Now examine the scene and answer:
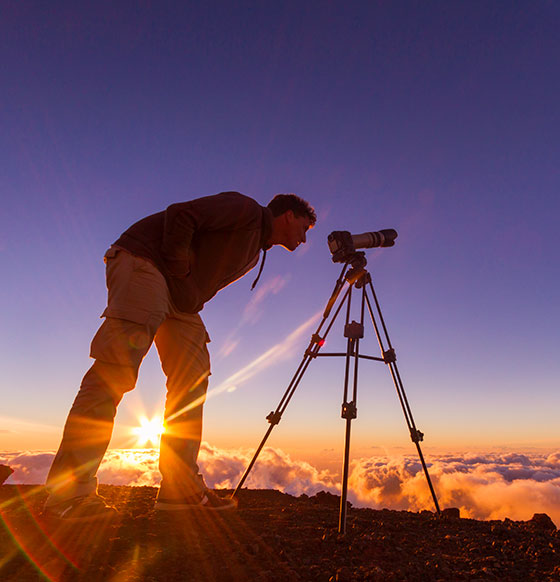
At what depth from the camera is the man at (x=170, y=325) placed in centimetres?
349

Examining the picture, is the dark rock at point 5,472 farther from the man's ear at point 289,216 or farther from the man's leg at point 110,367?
the man's ear at point 289,216

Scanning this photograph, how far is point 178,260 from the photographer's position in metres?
3.90

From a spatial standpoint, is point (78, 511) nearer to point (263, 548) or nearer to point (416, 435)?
point (263, 548)

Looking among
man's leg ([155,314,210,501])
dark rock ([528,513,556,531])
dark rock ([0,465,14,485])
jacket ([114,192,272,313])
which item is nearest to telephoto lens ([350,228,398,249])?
jacket ([114,192,272,313])

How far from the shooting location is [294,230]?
466 cm

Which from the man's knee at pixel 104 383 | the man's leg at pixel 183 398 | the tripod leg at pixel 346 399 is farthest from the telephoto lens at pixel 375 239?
the man's knee at pixel 104 383

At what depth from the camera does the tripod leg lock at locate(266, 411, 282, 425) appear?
4.95m

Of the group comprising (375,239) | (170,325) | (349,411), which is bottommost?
(349,411)

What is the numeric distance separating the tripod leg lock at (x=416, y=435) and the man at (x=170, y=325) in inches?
94.8

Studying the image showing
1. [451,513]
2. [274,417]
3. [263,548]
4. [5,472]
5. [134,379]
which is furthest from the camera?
[5,472]

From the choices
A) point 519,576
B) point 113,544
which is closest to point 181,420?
point 113,544

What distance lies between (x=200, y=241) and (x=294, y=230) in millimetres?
1097

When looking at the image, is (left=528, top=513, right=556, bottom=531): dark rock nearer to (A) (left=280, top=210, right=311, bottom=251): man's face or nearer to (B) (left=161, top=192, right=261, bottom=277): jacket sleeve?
(A) (left=280, top=210, right=311, bottom=251): man's face

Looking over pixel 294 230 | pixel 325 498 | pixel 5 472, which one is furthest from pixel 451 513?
pixel 5 472
